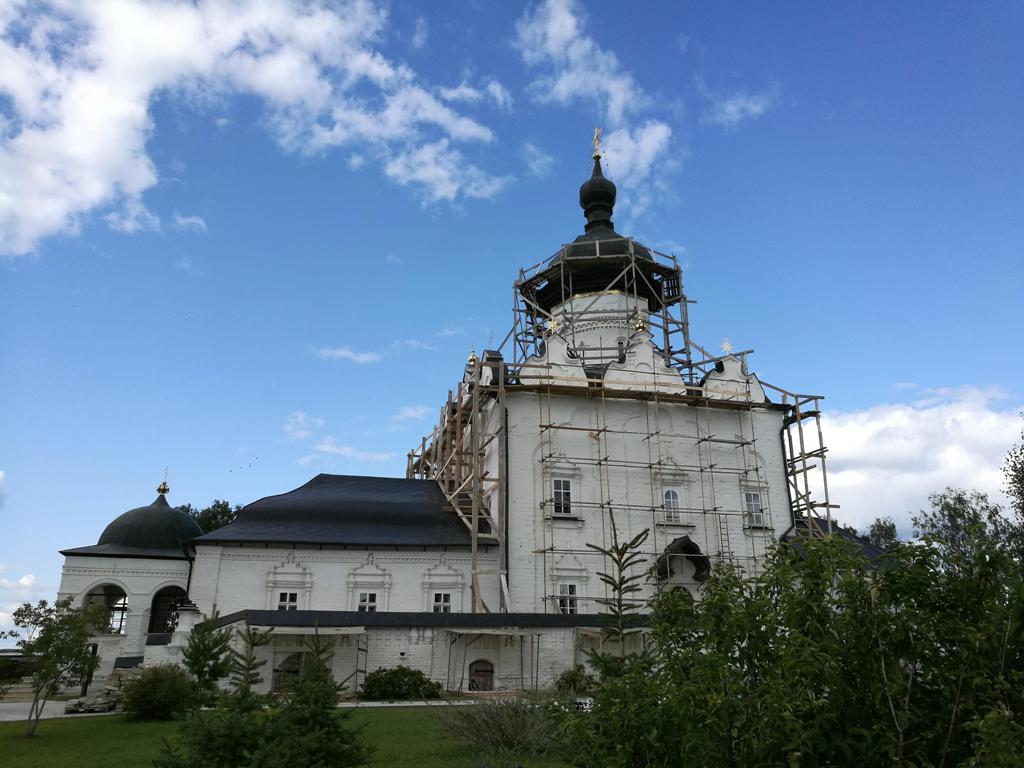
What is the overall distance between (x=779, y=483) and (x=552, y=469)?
8.33 meters

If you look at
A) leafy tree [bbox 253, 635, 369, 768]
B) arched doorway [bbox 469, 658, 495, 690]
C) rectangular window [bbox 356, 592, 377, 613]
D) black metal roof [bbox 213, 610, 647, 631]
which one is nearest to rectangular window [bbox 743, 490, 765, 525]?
black metal roof [bbox 213, 610, 647, 631]

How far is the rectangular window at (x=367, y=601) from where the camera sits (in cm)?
2258

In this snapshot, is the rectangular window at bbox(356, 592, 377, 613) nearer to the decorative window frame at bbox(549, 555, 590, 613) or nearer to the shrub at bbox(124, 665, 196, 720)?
the decorative window frame at bbox(549, 555, 590, 613)

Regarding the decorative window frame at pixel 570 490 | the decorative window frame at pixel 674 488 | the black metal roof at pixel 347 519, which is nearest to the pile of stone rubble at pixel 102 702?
the black metal roof at pixel 347 519

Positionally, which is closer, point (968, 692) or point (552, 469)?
point (968, 692)

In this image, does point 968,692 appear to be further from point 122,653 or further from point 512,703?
point 122,653

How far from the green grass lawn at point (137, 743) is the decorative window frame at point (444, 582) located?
7791 millimetres

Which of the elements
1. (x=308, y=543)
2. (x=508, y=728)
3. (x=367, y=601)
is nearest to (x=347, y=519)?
(x=308, y=543)

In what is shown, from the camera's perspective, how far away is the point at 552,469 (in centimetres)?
2470

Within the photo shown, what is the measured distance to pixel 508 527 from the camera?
23.8 m

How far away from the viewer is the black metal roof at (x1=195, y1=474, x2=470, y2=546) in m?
22.8

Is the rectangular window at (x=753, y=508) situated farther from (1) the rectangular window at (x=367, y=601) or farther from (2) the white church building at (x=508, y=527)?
(1) the rectangular window at (x=367, y=601)

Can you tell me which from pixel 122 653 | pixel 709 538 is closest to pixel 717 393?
pixel 709 538

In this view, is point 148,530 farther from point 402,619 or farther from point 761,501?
point 761,501
